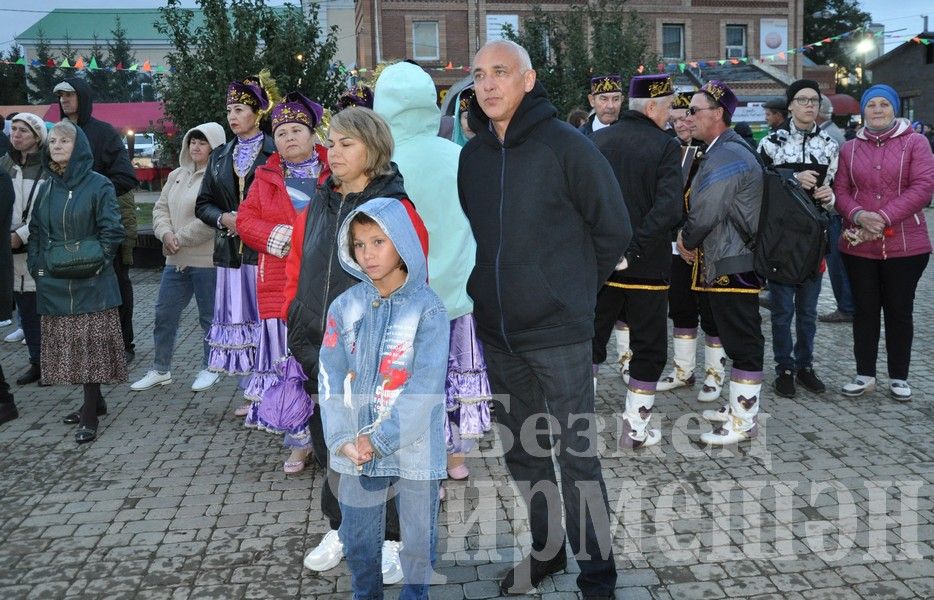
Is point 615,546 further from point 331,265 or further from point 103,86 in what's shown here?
point 103,86

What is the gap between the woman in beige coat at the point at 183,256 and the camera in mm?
6805

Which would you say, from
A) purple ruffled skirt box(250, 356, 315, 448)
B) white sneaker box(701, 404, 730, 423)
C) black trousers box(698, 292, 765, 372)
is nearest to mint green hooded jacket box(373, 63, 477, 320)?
purple ruffled skirt box(250, 356, 315, 448)

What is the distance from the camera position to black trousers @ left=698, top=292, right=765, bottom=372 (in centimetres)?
527

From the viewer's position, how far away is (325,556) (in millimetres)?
3920

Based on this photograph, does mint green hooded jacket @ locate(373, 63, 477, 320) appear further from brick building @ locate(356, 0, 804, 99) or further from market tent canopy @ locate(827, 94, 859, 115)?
market tent canopy @ locate(827, 94, 859, 115)

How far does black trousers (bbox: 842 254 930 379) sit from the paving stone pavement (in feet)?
0.99

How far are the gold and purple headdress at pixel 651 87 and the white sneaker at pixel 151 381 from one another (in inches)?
179

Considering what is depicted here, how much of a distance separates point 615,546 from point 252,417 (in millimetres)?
2343

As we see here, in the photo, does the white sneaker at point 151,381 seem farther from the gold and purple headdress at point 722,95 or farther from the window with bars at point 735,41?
the window with bars at point 735,41

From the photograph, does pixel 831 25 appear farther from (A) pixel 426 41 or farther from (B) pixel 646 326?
(B) pixel 646 326

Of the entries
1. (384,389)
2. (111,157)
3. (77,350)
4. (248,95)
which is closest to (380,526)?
(384,389)

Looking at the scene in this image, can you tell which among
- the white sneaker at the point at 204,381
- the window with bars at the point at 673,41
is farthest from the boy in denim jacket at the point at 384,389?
the window with bars at the point at 673,41

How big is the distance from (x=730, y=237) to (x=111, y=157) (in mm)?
5577

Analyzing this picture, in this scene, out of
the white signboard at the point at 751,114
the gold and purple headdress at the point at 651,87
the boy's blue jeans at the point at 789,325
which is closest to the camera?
the gold and purple headdress at the point at 651,87
